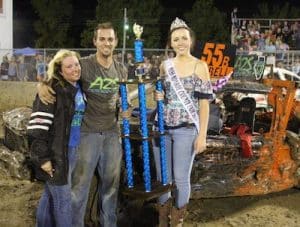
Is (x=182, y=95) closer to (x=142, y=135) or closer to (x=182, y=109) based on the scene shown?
(x=182, y=109)

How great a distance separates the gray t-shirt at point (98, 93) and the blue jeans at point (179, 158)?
42 cm

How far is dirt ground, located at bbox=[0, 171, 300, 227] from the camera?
196 inches

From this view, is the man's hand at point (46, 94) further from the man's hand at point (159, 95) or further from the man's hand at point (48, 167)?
the man's hand at point (159, 95)

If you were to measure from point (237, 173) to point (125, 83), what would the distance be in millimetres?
1879

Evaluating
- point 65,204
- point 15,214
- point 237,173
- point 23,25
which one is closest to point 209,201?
point 237,173

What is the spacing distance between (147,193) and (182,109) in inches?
25.4

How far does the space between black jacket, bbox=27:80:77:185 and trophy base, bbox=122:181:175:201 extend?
1.65ft

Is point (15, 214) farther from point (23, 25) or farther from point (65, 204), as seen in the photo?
point (23, 25)

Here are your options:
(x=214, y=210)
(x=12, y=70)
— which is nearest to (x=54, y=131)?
(x=214, y=210)

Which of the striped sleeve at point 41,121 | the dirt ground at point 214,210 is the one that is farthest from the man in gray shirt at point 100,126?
the dirt ground at point 214,210

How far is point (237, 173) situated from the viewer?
5.14m

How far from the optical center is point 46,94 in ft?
11.6

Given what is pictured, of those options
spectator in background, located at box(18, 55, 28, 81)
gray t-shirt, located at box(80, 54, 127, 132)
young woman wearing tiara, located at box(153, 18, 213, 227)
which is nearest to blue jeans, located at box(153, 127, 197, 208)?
young woman wearing tiara, located at box(153, 18, 213, 227)

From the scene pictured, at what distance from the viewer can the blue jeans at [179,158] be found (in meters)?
3.94
